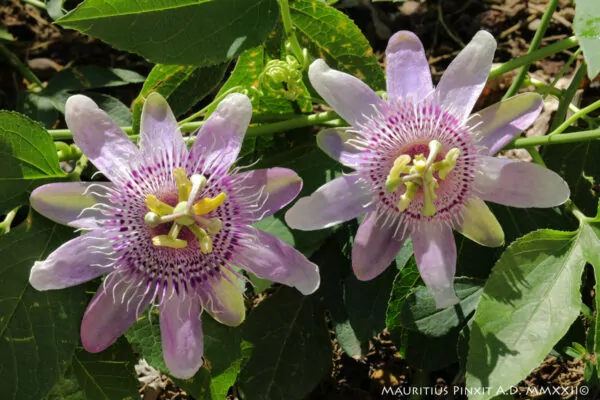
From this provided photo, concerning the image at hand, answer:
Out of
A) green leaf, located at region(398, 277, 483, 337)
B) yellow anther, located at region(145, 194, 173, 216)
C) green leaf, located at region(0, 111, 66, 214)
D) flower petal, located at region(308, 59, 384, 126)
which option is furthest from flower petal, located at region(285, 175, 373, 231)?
green leaf, located at region(0, 111, 66, 214)

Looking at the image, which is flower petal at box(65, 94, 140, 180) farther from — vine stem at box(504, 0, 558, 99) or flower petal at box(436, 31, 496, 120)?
vine stem at box(504, 0, 558, 99)

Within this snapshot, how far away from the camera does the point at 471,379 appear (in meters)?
1.58

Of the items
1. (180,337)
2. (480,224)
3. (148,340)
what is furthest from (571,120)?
(148,340)

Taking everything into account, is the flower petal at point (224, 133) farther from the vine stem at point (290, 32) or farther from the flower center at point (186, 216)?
the vine stem at point (290, 32)

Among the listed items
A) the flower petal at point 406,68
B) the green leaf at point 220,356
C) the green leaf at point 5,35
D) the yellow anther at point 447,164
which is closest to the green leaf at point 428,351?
the green leaf at point 220,356

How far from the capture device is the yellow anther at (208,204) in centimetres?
154

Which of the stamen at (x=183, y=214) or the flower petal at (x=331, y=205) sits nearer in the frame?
the stamen at (x=183, y=214)

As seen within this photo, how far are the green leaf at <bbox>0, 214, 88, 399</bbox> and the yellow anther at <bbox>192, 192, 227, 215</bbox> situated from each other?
390mm

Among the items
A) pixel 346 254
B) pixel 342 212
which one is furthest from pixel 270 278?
pixel 346 254

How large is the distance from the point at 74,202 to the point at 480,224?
91 centimetres

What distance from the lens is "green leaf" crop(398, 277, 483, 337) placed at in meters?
1.88

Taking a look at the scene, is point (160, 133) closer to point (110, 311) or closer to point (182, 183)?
point (182, 183)

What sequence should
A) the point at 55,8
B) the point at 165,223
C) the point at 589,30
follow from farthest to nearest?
the point at 55,8, the point at 165,223, the point at 589,30

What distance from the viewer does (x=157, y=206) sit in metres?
1.55
